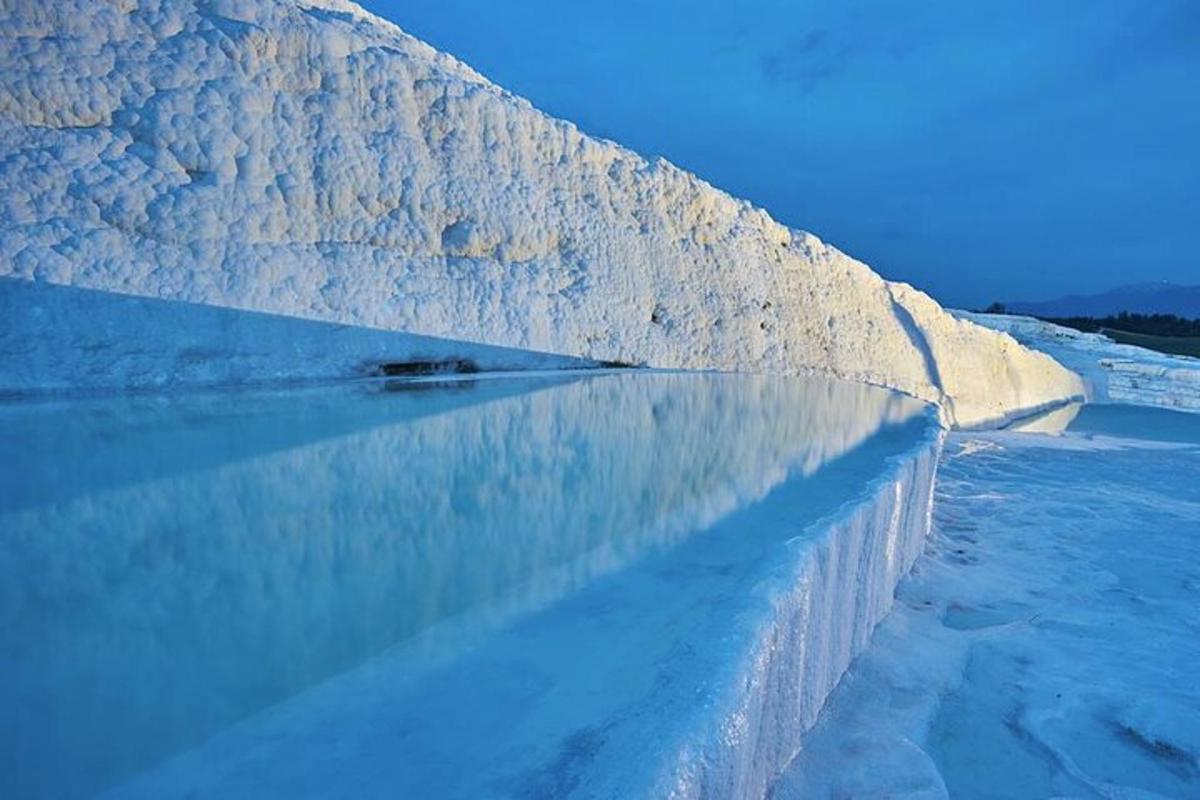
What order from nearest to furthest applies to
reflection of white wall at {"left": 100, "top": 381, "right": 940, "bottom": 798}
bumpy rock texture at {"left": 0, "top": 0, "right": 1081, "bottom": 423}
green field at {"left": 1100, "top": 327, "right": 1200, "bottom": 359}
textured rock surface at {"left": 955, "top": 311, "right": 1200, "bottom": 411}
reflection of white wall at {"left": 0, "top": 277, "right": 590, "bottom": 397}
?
1. reflection of white wall at {"left": 100, "top": 381, "right": 940, "bottom": 798}
2. reflection of white wall at {"left": 0, "top": 277, "right": 590, "bottom": 397}
3. bumpy rock texture at {"left": 0, "top": 0, "right": 1081, "bottom": 423}
4. textured rock surface at {"left": 955, "top": 311, "right": 1200, "bottom": 411}
5. green field at {"left": 1100, "top": 327, "right": 1200, "bottom": 359}

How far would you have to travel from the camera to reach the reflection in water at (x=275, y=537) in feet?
3.12

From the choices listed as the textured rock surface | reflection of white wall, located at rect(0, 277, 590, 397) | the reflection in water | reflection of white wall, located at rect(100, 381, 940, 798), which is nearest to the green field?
the textured rock surface

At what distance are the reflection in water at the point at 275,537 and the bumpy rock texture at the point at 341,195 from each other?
1197 millimetres

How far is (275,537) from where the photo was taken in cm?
150

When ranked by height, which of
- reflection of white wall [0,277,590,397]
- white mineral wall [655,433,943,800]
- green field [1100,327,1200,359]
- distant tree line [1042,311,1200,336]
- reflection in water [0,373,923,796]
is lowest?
white mineral wall [655,433,943,800]

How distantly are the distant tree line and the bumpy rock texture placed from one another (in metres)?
27.9

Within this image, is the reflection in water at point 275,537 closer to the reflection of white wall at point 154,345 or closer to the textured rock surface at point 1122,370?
the reflection of white wall at point 154,345

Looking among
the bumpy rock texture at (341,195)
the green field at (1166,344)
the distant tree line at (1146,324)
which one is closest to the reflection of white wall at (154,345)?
the bumpy rock texture at (341,195)

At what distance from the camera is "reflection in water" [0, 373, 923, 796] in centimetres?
95

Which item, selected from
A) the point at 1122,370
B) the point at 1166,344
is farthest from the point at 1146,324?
the point at 1122,370

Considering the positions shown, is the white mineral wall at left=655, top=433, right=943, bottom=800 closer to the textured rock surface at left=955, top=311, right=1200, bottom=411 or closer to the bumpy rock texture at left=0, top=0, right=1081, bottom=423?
the bumpy rock texture at left=0, top=0, right=1081, bottom=423

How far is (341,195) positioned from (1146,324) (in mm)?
37690

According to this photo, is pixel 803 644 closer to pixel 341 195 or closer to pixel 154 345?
pixel 154 345

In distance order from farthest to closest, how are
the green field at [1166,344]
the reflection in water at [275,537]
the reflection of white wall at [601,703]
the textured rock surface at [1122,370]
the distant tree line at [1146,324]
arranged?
the distant tree line at [1146,324], the green field at [1166,344], the textured rock surface at [1122,370], the reflection in water at [275,537], the reflection of white wall at [601,703]
